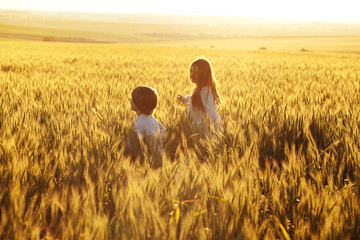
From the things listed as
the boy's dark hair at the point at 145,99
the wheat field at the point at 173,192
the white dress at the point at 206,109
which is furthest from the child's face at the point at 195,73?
the wheat field at the point at 173,192

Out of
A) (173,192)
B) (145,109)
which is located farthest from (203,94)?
(173,192)

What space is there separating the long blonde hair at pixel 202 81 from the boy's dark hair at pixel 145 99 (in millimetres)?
615

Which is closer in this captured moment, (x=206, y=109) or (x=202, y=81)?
A: (x=206, y=109)

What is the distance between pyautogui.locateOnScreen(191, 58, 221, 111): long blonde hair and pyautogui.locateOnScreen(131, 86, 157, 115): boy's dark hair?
615 millimetres

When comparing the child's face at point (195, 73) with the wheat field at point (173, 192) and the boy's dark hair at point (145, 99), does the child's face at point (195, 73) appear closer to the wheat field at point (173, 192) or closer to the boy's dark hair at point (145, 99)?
the boy's dark hair at point (145, 99)

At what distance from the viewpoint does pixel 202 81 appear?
9.80 feet

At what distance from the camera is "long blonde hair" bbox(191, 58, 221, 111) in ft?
9.45

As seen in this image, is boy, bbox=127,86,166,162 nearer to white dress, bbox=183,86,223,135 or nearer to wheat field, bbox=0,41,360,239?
wheat field, bbox=0,41,360,239

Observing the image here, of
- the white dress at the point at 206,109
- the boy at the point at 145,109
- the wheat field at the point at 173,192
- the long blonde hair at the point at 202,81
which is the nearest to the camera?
the wheat field at the point at 173,192

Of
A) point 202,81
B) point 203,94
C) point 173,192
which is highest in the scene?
point 202,81

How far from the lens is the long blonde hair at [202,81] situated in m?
2.88

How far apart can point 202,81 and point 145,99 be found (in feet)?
2.80

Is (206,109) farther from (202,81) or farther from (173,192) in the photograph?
(173,192)

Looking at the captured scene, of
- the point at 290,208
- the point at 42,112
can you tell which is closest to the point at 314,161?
the point at 290,208
